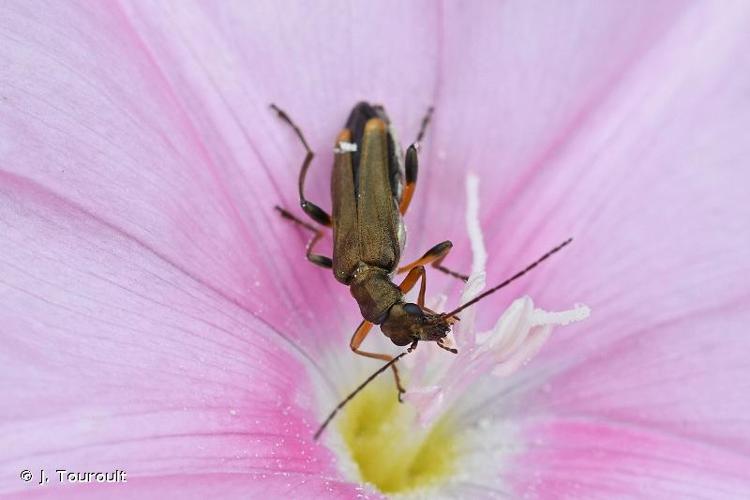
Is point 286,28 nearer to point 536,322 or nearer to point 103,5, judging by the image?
point 103,5

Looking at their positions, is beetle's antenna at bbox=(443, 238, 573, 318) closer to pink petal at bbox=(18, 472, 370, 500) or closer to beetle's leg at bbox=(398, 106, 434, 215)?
beetle's leg at bbox=(398, 106, 434, 215)

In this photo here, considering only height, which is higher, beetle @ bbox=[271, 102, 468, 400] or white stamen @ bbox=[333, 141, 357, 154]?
white stamen @ bbox=[333, 141, 357, 154]

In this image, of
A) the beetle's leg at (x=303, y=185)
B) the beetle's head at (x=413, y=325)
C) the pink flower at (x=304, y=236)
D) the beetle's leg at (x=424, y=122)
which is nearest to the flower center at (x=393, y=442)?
the pink flower at (x=304, y=236)

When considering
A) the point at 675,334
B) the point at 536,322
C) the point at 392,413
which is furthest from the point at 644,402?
the point at 392,413

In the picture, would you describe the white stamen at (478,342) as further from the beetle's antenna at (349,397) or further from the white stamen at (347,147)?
the white stamen at (347,147)

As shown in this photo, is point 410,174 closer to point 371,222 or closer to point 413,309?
point 371,222

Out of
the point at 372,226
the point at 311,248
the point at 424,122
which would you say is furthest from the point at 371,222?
the point at 424,122

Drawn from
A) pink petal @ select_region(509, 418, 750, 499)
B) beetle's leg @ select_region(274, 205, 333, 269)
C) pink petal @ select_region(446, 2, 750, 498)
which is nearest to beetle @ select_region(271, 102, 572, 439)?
beetle's leg @ select_region(274, 205, 333, 269)

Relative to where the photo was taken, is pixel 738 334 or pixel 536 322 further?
pixel 738 334
